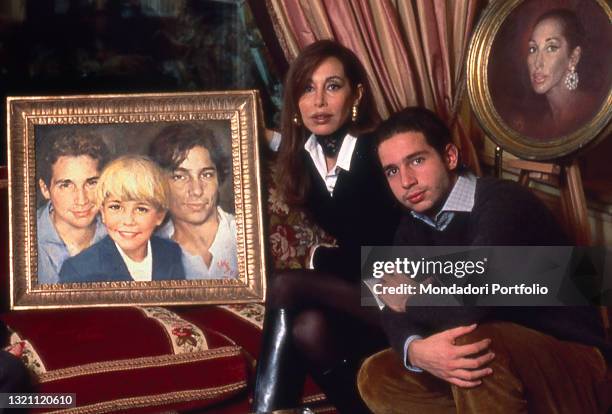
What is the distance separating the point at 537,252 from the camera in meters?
1.67

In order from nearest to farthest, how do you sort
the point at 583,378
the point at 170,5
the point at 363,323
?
the point at 583,378 → the point at 363,323 → the point at 170,5

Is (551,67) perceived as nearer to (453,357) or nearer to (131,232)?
(453,357)

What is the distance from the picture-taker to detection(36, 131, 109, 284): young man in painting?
2033 mm

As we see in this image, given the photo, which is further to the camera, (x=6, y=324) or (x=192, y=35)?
(x=192, y=35)

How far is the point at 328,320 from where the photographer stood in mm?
1809

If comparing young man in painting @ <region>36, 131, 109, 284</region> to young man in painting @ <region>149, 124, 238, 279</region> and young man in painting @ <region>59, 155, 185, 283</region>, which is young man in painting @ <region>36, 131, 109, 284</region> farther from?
young man in painting @ <region>149, 124, 238, 279</region>

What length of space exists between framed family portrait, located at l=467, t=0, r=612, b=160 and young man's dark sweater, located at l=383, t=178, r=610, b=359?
13 centimetres

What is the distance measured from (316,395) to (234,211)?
42 centimetres

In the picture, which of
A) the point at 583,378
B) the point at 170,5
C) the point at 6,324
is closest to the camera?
the point at 583,378

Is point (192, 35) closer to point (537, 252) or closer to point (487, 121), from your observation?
point (487, 121)

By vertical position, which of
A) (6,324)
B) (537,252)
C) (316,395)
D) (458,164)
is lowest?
(316,395)

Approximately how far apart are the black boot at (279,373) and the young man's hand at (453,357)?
9.9 inches

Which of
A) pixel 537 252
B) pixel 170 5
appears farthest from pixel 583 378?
pixel 170 5

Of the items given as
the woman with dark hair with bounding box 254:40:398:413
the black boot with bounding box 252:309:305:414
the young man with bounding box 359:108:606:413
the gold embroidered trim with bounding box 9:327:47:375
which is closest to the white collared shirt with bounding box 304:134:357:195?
the woman with dark hair with bounding box 254:40:398:413
